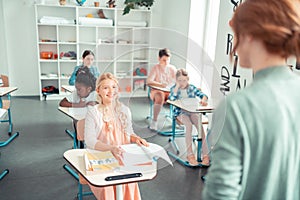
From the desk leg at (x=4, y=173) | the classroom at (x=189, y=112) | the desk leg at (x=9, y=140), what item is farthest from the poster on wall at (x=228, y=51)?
the desk leg at (x=9, y=140)

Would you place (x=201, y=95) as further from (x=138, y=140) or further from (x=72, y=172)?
(x=72, y=172)

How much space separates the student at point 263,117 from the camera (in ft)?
1.94

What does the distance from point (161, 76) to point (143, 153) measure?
0.31 meters

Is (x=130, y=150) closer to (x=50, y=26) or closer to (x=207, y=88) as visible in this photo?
(x=207, y=88)

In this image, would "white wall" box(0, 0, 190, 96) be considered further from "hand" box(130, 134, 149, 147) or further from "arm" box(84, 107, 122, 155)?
"hand" box(130, 134, 149, 147)

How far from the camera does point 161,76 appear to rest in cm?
99

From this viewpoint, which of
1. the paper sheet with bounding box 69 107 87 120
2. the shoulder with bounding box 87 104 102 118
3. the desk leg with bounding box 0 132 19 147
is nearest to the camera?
the shoulder with bounding box 87 104 102 118

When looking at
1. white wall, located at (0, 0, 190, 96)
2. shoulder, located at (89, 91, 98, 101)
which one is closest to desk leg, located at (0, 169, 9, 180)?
shoulder, located at (89, 91, 98, 101)

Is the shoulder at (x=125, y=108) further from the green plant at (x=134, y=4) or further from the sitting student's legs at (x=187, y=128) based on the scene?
the green plant at (x=134, y=4)

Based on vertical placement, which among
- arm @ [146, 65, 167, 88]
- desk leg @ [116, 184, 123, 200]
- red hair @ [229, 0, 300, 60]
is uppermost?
red hair @ [229, 0, 300, 60]

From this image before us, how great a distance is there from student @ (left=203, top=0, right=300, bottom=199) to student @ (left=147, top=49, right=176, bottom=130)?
1.03 feet

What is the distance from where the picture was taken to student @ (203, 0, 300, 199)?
59 cm

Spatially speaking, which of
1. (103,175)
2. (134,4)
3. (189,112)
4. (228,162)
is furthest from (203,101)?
(134,4)

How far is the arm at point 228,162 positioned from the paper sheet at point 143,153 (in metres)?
0.40
